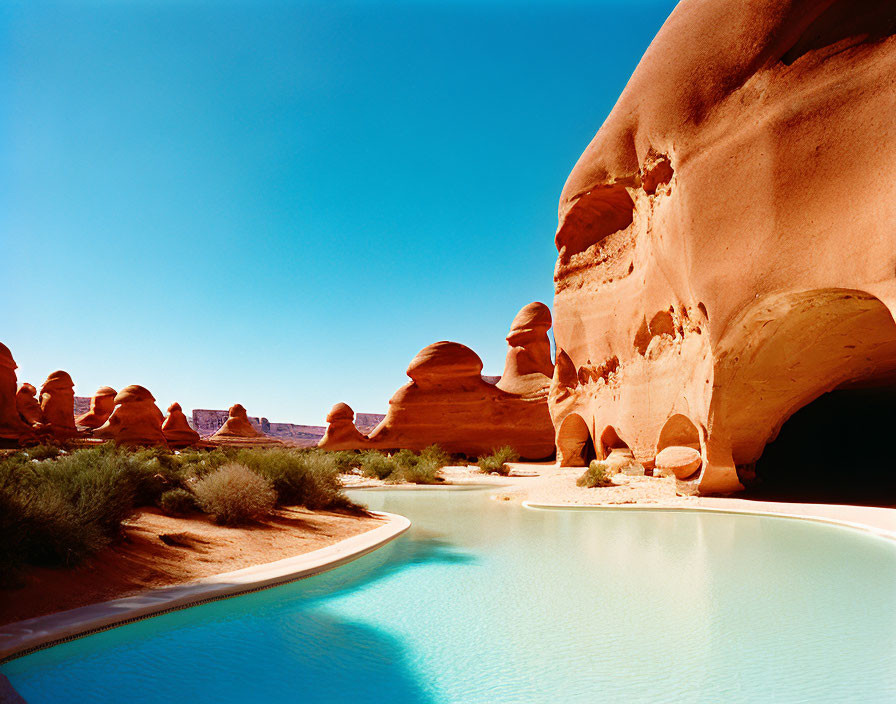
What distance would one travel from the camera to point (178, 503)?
8414 millimetres

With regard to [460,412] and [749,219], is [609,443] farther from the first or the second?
[460,412]

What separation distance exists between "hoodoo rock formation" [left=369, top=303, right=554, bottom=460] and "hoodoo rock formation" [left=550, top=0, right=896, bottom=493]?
47.7 feet

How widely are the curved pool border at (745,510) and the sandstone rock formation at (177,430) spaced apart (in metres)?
35.6

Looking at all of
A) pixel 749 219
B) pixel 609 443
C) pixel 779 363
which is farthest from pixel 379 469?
pixel 749 219

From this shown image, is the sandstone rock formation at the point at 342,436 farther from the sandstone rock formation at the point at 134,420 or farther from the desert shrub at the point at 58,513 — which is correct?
the desert shrub at the point at 58,513

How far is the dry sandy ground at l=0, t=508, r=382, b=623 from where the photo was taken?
14.9 feet

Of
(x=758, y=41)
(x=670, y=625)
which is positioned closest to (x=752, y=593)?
(x=670, y=625)

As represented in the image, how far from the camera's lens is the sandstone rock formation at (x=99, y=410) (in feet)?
157

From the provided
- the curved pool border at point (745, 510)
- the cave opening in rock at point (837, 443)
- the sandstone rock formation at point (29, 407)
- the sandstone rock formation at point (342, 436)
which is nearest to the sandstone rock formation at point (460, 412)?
the sandstone rock formation at point (342, 436)

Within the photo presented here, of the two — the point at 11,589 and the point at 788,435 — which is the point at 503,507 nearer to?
the point at 11,589

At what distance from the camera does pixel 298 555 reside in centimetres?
691

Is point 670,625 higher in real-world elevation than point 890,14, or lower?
lower

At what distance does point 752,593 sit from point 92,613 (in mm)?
5794

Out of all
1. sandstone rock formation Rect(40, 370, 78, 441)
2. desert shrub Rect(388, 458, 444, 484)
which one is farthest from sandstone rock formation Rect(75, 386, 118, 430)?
desert shrub Rect(388, 458, 444, 484)
